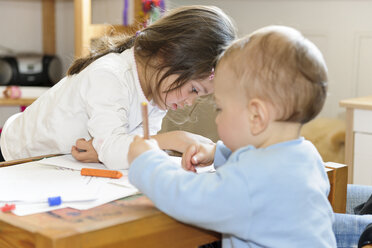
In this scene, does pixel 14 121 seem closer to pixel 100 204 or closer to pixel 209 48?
pixel 209 48

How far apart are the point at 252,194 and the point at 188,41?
53cm

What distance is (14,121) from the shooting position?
1.44m

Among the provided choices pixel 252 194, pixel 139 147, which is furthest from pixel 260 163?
pixel 139 147

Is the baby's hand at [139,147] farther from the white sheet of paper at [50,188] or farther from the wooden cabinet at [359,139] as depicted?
the wooden cabinet at [359,139]

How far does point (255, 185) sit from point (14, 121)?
3.01ft

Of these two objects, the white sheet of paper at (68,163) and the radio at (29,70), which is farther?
the radio at (29,70)

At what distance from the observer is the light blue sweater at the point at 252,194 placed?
2.33 ft

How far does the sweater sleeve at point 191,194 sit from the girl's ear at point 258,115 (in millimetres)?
99

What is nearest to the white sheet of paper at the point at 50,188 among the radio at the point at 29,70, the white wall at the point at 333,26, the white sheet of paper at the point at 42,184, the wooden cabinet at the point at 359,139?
the white sheet of paper at the point at 42,184

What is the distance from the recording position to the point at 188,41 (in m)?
1.16

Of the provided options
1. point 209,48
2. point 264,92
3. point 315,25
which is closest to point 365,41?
point 315,25

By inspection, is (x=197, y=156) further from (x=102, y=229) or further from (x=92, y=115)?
(x=102, y=229)

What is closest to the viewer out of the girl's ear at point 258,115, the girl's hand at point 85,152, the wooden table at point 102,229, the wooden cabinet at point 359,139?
the wooden table at point 102,229

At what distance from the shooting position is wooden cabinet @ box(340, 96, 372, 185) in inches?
77.1
